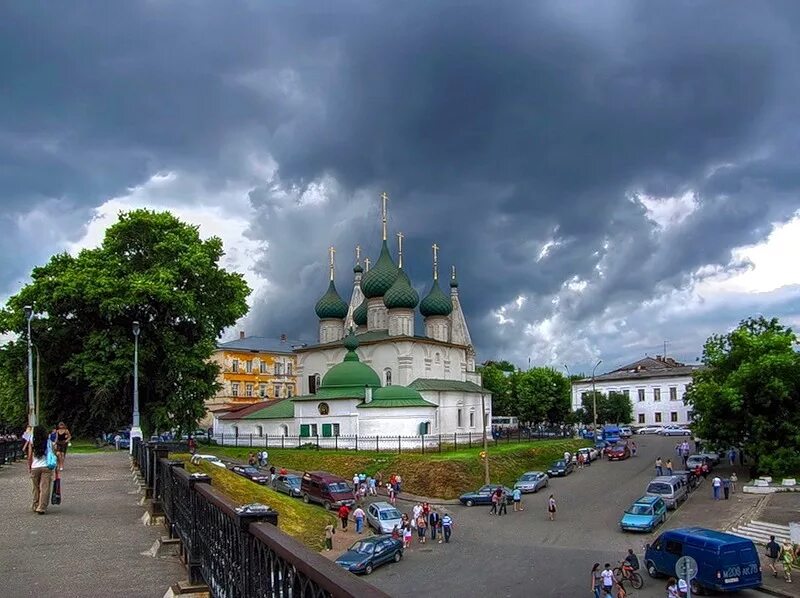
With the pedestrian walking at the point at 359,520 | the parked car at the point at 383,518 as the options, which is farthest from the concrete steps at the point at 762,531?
the pedestrian walking at the point at 359,520

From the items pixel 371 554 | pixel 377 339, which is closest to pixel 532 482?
pixel 371 554

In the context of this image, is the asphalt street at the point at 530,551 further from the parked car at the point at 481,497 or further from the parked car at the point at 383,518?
the parked car at the point at 383,518

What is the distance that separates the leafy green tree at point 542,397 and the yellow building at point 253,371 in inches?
935

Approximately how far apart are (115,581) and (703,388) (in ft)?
122

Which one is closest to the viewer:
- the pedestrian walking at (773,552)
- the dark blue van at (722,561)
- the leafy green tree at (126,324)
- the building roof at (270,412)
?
the dark blue van at (722,561)

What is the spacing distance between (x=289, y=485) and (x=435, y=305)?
1193 inches

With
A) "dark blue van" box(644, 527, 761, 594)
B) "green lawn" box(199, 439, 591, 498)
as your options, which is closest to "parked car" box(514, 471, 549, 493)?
"green lawn" box(199, 439, 591, 498)

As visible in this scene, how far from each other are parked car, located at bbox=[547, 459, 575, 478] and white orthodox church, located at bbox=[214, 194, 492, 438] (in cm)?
596

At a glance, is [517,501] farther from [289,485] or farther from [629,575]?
[629,575]

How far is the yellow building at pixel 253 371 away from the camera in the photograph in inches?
2874

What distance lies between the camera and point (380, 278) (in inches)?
2517

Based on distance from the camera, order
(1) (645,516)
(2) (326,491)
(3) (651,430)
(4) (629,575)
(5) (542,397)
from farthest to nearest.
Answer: (3) (651,430), (5) (542,397), (2) (326,491), (1) (645,516), (4) (629,575)

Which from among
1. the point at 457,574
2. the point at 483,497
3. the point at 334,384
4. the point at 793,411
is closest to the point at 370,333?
the point at 334,384

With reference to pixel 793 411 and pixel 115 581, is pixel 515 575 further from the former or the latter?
pixel 793 411
